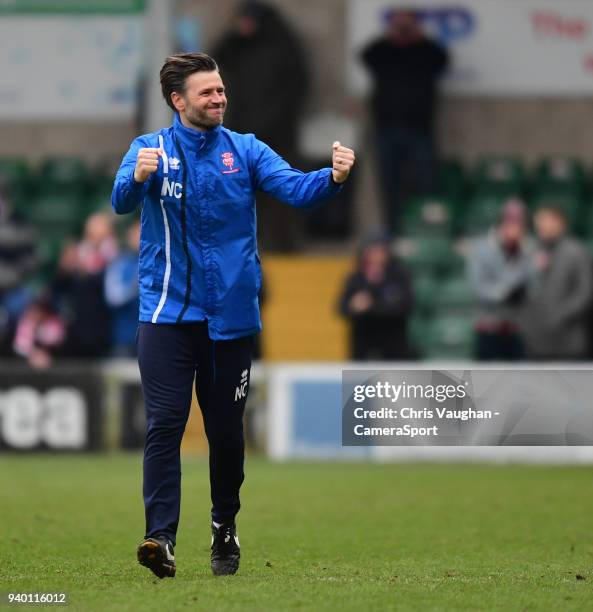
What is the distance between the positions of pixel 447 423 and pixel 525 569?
994 mm

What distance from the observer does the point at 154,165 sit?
6.96 metres

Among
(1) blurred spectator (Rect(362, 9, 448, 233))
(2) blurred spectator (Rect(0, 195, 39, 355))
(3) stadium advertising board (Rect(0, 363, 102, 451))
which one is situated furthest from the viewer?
(1) blurred spectator (Rect(362, 9, 448, 233))

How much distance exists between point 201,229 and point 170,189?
8.1 inches

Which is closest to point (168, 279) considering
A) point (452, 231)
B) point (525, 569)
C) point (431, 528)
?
point (525, 569)

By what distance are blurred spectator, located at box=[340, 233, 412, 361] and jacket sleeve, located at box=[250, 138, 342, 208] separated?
27.6 ft

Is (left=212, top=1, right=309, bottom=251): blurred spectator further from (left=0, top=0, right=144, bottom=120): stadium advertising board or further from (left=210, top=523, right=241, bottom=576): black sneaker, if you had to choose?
(left=210, top=523, right=241, bottom=576): black sneaker

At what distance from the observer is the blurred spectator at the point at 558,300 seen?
15.2 meters

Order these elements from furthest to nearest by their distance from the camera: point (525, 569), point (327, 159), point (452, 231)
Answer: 1. point (327, 159)
2. point (452, 231)
3. point (525, 569)

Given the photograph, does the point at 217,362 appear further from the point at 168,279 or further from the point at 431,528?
the point at 431,528

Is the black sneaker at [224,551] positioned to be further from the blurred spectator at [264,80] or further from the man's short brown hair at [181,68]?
the blurred spectator at [264,80]

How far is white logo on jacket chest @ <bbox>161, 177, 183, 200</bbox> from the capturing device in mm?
7184

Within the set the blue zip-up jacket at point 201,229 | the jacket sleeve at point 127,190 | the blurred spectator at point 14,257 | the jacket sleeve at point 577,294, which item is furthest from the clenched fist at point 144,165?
the blurred spectator at point 14,257

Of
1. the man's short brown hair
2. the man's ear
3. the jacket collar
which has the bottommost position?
the jacket collar

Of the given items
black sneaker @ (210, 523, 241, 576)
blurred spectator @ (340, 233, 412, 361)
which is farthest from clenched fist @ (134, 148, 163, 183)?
blurred spectator @ (340, 233, 412, 361)
